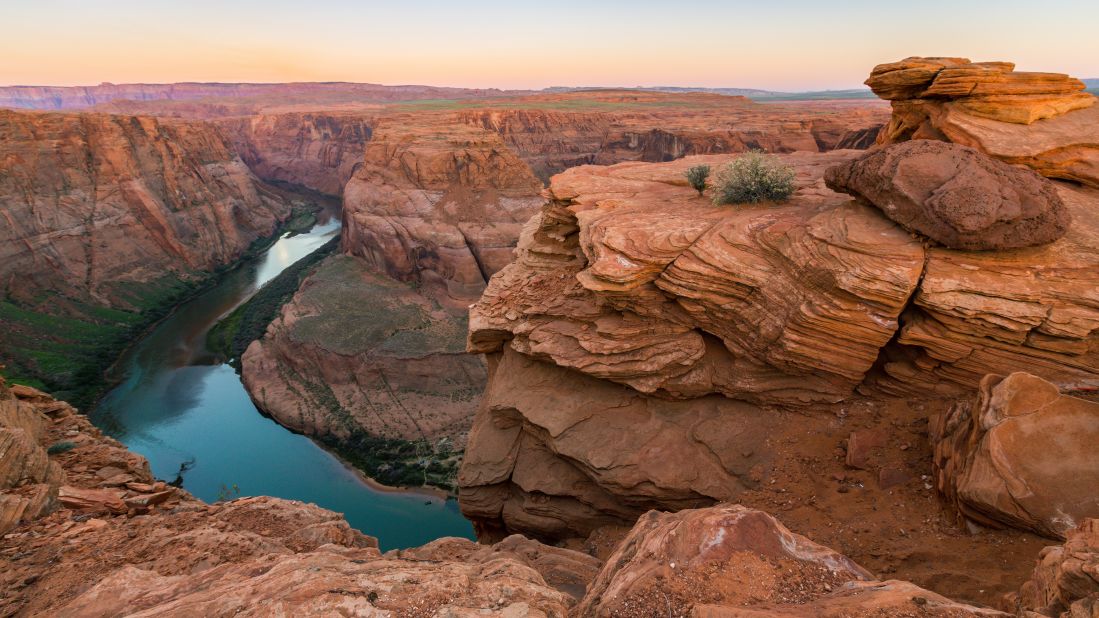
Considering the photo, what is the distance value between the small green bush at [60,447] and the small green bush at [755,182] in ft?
56.5

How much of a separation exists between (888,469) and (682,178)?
10320 millimetres

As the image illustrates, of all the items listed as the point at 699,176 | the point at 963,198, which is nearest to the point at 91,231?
the point at 699,176

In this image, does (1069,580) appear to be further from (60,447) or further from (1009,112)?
(60,447)

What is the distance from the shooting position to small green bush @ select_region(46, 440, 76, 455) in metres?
12.0

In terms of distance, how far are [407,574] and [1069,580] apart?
292 inches

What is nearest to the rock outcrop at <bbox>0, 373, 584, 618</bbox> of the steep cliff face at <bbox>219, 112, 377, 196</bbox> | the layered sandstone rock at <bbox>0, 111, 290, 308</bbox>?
the layered sandstone rock at <bbox>0, 111, 290, 308</bbox>

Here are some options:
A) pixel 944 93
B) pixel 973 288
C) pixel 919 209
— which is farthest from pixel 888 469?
pixel 944 93

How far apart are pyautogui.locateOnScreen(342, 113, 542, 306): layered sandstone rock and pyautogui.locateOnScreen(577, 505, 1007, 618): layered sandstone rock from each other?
37233mm

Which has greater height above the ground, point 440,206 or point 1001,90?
point 1001,90

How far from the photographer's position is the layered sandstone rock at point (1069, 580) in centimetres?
467

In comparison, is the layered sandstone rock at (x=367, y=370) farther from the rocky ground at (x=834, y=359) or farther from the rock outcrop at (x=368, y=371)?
the rocky ground at (x=834, y=359)

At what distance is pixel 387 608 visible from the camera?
6.13 meters

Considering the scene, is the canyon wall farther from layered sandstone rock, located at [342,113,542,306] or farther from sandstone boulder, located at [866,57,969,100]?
sandstone boulder, located at [866,57,969,100]

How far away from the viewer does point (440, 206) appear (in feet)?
155
